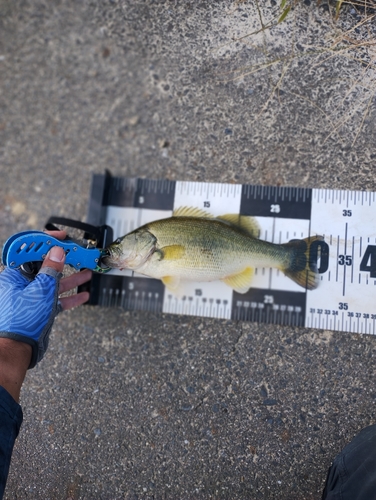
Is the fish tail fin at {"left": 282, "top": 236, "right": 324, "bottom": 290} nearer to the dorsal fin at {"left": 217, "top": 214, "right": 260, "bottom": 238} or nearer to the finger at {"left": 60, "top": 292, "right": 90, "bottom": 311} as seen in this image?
the dorsal fin at {"left": 217, "top": 214, "right": 260, "bottom": 238}

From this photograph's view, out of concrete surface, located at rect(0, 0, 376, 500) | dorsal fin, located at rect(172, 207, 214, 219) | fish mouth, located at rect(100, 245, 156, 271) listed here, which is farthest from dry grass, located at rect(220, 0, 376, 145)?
fish mouth, located at rect(100, 245, 156, 271)

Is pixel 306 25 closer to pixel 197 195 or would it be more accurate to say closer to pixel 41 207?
Result: pixel 197 195

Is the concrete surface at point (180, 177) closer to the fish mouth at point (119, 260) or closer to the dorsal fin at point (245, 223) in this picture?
the dorsal fin at point (245, 223)

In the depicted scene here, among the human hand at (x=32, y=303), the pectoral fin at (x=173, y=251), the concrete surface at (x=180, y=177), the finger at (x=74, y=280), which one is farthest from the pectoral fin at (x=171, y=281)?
the human hand at (x=32, y=303)

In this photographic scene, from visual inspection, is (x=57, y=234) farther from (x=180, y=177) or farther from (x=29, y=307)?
(x=180, y=177)

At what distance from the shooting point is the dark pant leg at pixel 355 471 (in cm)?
203

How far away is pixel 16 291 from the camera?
2270mm

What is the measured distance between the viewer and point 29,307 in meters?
2.24

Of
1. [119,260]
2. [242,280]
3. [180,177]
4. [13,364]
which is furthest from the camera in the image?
[180,177]

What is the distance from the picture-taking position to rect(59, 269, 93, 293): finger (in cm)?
268

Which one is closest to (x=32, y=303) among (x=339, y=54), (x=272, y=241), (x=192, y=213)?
(x=192, y=213)

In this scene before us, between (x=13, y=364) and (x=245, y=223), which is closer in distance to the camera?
(x=13, y=364)

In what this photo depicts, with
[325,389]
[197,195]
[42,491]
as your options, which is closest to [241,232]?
[197,195]

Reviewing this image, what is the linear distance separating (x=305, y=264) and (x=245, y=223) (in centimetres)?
50
